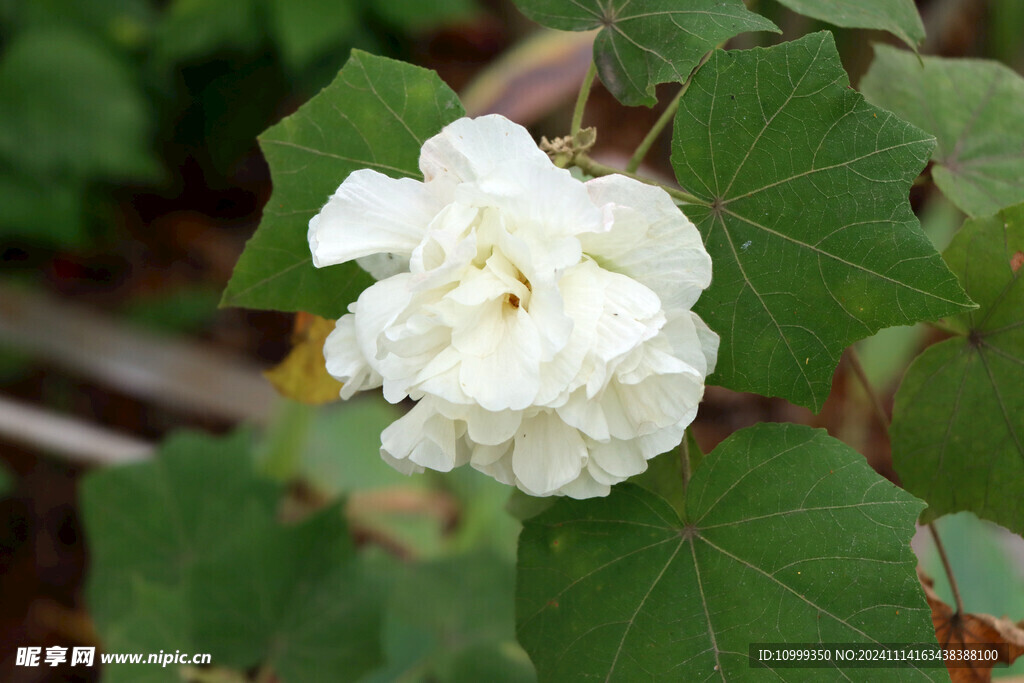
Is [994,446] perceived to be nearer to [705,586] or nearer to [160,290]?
[705,586]

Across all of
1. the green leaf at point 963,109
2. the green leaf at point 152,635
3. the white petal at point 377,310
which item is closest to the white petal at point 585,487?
the white petal at point 377,310

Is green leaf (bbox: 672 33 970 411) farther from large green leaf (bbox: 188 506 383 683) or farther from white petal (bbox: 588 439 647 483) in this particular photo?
large green leaf (bbox: 188 506 383 683)

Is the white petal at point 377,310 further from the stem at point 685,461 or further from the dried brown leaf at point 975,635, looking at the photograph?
the dried brown leaf at point 975,635

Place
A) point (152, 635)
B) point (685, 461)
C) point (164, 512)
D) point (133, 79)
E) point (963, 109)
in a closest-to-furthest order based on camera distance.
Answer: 1. point (685, 461)
2. point (963, 109)
3. point (152, 635)
4. point (164, 512)
5. point (133, 79)

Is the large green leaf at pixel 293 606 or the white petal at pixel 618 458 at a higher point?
the white petal at pixel 618 458

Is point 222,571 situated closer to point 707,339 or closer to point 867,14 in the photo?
point 707,339

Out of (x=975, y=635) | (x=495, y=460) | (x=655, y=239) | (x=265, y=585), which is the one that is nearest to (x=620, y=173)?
(x=655, y=239)

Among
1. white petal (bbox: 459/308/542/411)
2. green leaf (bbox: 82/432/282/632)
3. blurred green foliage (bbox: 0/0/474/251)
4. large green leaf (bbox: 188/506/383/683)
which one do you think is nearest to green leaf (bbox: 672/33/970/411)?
white petal (bbox: 459/308/542/411)
